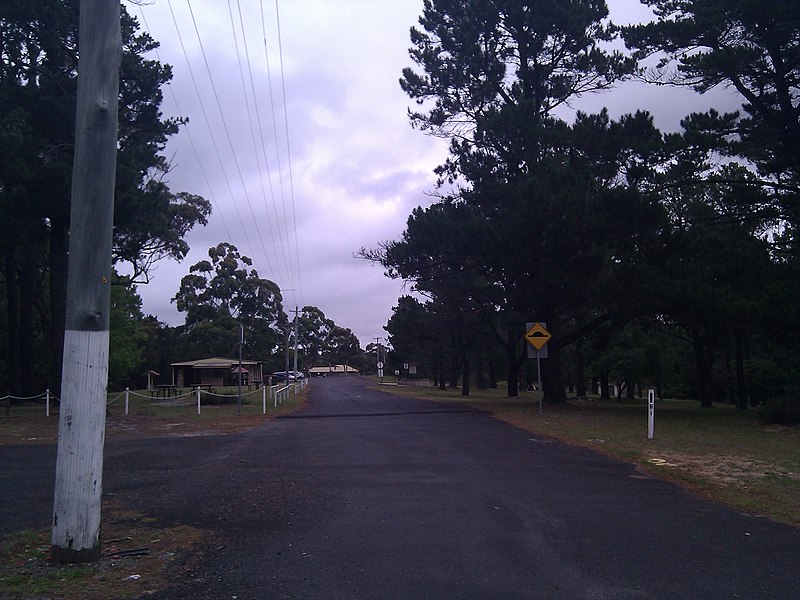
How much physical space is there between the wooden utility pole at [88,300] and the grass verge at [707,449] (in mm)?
7927

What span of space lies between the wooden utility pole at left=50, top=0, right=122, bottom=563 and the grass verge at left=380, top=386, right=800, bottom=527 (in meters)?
7.93

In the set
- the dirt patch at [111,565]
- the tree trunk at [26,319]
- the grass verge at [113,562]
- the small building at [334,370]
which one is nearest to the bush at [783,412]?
the grass verge at [113,562]

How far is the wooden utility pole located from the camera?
7051 millimetres

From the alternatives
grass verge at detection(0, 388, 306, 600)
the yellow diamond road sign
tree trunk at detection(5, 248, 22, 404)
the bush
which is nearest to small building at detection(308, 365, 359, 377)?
tree trunk at detection(5, 248, 22, 404)

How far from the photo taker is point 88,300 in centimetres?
728

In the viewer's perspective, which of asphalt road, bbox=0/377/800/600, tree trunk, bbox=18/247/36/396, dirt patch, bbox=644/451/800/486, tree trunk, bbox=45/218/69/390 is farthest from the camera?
tree trunk, bbox=18/247/36/396

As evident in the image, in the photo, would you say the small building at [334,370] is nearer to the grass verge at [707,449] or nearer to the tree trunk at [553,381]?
the tree trunk at [553,381]

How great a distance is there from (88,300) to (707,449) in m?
14.0

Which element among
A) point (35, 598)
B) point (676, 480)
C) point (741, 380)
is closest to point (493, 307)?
point (741, 380)

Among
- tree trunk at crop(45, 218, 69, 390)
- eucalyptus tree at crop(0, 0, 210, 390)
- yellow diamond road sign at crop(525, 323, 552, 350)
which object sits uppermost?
eucalyptus tree at crop(0, 0, 210, 390)

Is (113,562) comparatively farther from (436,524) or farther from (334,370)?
Answer: (334,370)

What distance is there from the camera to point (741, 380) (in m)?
40.2

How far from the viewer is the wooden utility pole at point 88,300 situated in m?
7.05

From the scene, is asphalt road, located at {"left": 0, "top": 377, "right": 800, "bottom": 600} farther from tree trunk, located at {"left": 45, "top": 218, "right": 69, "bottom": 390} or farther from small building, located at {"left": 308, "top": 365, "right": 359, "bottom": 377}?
small building, located at {"left": 308, "top": 365, "right": 359, "bottom": 377}
